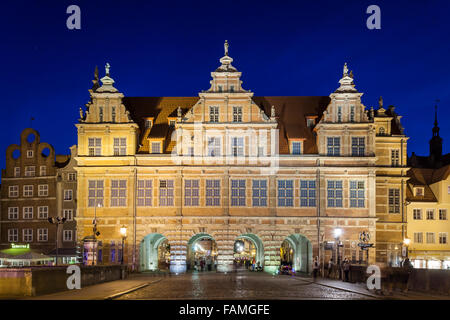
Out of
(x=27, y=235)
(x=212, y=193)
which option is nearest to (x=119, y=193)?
(x=212, y=193)

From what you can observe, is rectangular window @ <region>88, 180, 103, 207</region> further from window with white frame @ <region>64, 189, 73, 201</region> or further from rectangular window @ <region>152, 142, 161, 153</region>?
window with white frame @ <region>64, 189, 73, 201</region>

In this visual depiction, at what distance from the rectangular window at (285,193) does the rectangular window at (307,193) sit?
909 mm

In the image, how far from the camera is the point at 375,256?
180ft

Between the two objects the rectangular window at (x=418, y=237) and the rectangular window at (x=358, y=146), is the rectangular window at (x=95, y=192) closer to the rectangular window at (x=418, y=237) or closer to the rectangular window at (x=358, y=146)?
the rectangular window at (x=358, y=146)

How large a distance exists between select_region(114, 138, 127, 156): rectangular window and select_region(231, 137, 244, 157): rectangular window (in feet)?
32.8

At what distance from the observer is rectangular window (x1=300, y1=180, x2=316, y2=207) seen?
180ft

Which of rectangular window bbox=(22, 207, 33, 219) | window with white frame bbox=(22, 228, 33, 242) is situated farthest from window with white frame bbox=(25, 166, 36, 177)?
window with white frame bbox=(22, 228, 33, 242)

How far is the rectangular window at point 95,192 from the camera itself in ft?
181

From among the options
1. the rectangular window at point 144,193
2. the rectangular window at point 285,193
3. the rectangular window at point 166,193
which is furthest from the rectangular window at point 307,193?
the rectangular window at point 144,193

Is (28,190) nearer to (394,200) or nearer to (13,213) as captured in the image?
(13,213)

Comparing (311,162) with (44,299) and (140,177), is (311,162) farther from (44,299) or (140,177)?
(44,299)
